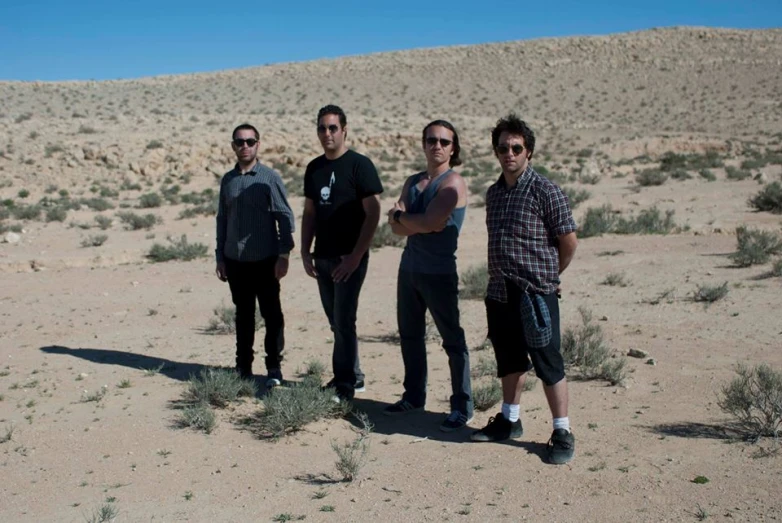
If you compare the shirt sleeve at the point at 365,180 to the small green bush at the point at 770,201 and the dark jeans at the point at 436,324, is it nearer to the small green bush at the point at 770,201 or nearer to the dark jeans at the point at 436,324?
the dark jeans at the point at 436,324

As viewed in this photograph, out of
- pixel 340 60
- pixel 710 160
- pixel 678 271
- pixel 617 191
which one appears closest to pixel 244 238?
pixel 678 271

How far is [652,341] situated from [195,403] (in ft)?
13.2

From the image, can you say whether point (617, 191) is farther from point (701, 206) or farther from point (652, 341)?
point (652, 341)

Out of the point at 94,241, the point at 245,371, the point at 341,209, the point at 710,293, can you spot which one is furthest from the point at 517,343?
the point at 94,241

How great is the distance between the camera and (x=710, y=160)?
79.6ft

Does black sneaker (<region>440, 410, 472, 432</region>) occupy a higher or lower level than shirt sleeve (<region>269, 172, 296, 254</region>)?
lower

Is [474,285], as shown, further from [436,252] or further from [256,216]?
[436,252]

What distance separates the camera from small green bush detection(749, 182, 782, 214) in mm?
14719

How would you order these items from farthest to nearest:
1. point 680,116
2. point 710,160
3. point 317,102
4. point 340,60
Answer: point 340,60 < point 317,102 < point 680,116 < point 710,160

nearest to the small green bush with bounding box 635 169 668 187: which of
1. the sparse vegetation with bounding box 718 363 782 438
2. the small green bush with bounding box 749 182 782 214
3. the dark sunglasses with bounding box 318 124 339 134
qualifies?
the small green bush with bounding box 749 182 782 214

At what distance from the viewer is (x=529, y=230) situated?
409 centimetres

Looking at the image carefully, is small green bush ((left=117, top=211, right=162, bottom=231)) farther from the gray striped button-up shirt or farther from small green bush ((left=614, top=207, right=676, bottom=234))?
the gray striped button-up shirt

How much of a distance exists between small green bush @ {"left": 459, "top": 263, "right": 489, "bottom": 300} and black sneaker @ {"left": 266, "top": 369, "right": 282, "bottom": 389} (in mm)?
3549

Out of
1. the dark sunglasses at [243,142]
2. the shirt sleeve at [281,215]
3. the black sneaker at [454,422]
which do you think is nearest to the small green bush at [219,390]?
the shirt sleeve at [281,215]
